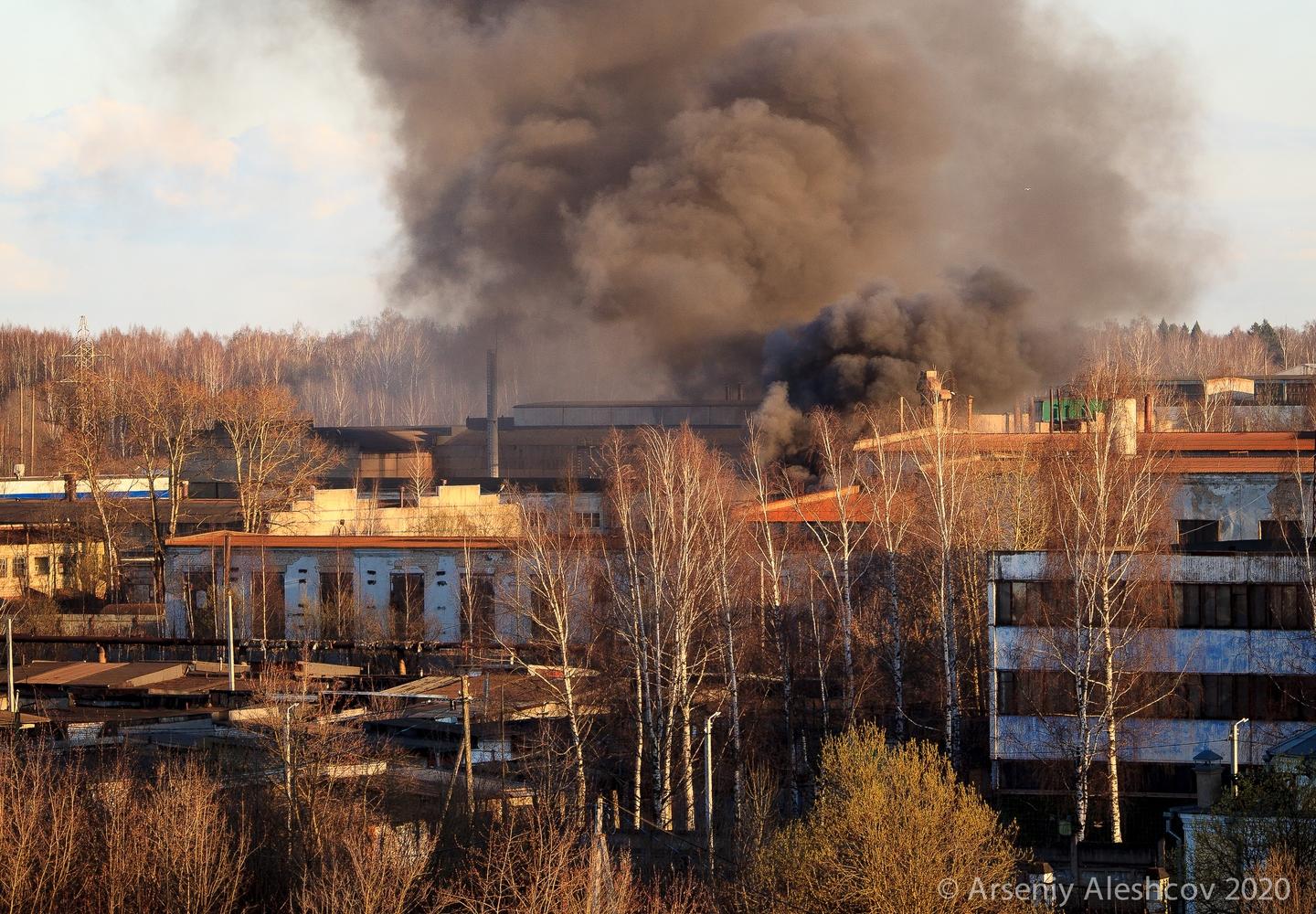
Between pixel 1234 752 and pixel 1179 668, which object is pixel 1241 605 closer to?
pixel 1179 668

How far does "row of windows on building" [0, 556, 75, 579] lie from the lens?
32812mm

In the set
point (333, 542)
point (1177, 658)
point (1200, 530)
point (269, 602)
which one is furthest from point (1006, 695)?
point (269, 602)

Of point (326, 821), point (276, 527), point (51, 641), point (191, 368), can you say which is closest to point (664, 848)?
point (326, 821)

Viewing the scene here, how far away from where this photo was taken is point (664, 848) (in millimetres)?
14781

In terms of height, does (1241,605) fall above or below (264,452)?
below

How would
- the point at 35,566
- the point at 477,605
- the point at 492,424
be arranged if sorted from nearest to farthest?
1. the point at 477,605
2. the point at 35,566
3. the point at 492,424

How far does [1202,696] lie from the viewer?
1744 cm

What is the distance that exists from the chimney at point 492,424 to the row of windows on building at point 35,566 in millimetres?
12602

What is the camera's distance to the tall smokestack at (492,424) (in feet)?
145

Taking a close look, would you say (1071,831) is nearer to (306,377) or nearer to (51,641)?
(51,641)

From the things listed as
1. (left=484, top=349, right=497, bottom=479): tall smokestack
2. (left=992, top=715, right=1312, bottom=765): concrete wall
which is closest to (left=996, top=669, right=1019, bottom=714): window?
(left=992, top=715, right=1312, bottom=765): concrete wall

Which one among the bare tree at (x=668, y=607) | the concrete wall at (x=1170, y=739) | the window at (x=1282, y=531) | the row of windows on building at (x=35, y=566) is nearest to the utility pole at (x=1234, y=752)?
the concrete wall at (x=1170, y=739)

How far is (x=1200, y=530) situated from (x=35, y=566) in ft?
77.8

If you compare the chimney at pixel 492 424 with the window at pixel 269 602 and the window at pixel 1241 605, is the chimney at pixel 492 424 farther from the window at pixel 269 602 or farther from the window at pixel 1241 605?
the window at pixel 1241 605
